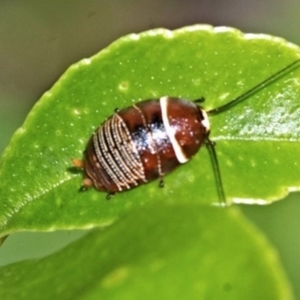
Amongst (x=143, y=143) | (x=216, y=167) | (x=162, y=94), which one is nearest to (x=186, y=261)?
(x=216, y=167)

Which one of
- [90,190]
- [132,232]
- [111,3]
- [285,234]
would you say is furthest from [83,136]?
[111,3]

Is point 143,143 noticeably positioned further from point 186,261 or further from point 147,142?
point 186,261

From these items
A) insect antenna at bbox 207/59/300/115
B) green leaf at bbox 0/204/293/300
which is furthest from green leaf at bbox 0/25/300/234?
green leaf at bbox 0/204/293/300

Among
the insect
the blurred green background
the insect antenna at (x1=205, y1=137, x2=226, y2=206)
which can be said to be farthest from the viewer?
the blurred green background

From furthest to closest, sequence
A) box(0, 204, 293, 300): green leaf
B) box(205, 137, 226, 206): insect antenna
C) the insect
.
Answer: the insect < box(205, 137, 226, 206): insect antenna < box(0, 204, 293, 300): green leaf

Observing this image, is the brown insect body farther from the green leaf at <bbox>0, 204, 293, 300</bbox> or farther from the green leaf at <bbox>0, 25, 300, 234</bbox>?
the green leaf at <bbox>0, 204, 293, 300</bbox>

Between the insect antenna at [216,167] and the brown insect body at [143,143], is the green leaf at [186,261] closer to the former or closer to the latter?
the insect antenna at [216,167]

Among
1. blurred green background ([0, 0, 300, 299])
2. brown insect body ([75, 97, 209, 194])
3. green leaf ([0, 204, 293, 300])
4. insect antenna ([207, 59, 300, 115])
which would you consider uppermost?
green leaf ([0, 204, 293, 300])

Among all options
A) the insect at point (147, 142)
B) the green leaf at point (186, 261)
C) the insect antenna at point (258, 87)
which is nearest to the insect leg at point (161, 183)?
the insect at point (147, 142)
